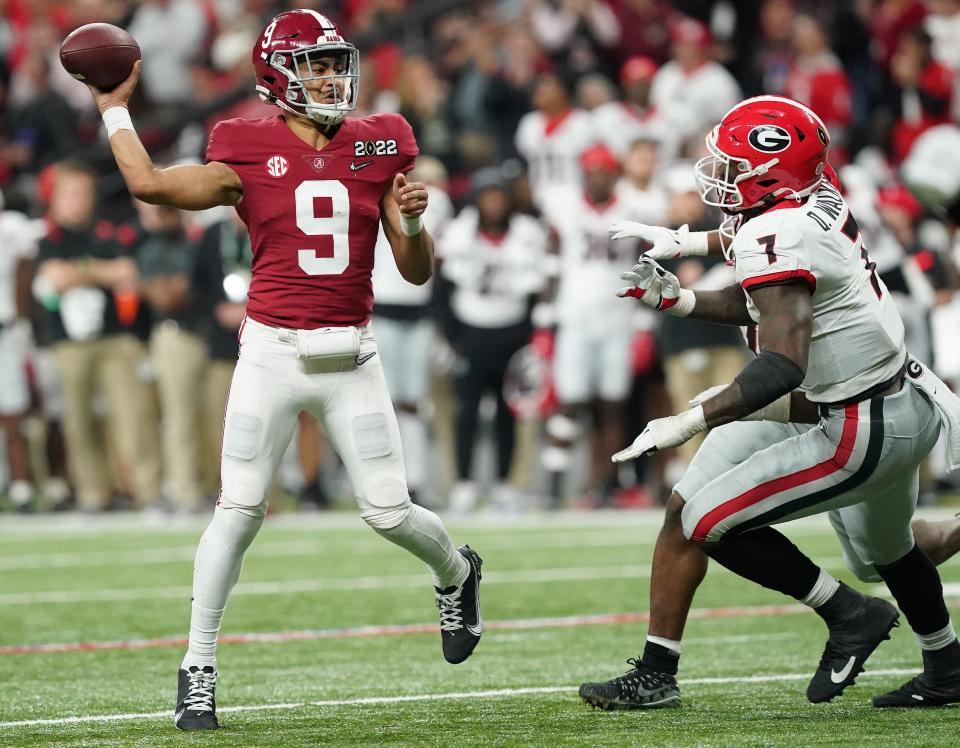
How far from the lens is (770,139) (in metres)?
4.54

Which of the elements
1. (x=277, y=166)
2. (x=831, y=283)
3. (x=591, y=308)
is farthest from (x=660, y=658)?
(x=591, y=308)

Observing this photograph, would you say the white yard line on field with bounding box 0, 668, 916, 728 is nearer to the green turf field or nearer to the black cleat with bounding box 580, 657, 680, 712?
the green turf field

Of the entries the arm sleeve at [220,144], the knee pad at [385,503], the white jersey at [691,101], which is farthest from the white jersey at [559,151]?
the knee pad at [385,503]

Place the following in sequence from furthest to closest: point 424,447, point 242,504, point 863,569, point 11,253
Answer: point 11,253 → point 424,447 → point 863,569 → point 242,504

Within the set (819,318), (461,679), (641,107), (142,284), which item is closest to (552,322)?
(641,107)

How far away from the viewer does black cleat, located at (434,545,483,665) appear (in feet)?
16.3

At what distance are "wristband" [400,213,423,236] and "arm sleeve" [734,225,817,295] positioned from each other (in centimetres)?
91

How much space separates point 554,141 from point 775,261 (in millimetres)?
7401

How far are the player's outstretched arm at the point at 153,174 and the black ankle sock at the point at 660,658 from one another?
169cm

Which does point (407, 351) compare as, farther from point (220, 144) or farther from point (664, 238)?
point (220, 144)

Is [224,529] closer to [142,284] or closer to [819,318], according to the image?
[819,318]

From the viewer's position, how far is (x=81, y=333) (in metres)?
11.0

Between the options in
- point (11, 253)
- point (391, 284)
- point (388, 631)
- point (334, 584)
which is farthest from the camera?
point (11, 253)

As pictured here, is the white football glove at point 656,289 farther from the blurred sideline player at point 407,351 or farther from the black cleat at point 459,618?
the blurred sideline player at point 407,351
